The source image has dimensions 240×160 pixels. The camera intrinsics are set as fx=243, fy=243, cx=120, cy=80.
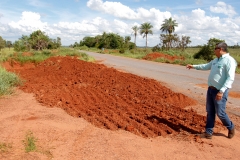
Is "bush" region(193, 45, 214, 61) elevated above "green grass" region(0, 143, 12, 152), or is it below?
above

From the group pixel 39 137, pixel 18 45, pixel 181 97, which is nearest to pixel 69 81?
pixel 181 97

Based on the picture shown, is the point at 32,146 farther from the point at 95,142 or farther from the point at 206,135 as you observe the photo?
the point at 206,135

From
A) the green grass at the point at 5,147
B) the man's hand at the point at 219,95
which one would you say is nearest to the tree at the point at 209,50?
the man's hand at the point at 219,95

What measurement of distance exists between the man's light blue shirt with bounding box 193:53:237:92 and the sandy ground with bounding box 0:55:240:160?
1077 millimetres

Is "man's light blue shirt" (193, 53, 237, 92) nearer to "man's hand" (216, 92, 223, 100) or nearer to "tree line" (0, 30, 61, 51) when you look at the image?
"man's hand" (216, 92, 223, 100)

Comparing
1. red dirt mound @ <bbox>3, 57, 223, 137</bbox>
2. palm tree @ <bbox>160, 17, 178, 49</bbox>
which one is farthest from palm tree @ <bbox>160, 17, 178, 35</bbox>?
red dirt mound @ <bbox>3, 57, 223, 137</bbox>

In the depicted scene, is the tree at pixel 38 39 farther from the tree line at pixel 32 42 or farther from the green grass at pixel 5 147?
the green grass at pixel 5 147

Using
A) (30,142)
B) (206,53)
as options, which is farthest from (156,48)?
(30,142)

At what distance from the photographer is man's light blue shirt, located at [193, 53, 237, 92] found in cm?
414

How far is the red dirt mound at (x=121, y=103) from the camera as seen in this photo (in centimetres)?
523

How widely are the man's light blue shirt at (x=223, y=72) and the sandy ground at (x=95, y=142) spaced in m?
1.08

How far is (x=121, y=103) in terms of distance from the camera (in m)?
6.94

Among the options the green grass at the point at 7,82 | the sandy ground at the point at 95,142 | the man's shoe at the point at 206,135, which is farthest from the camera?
the green grass at the point at 7,82

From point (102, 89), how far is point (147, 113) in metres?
3.16
